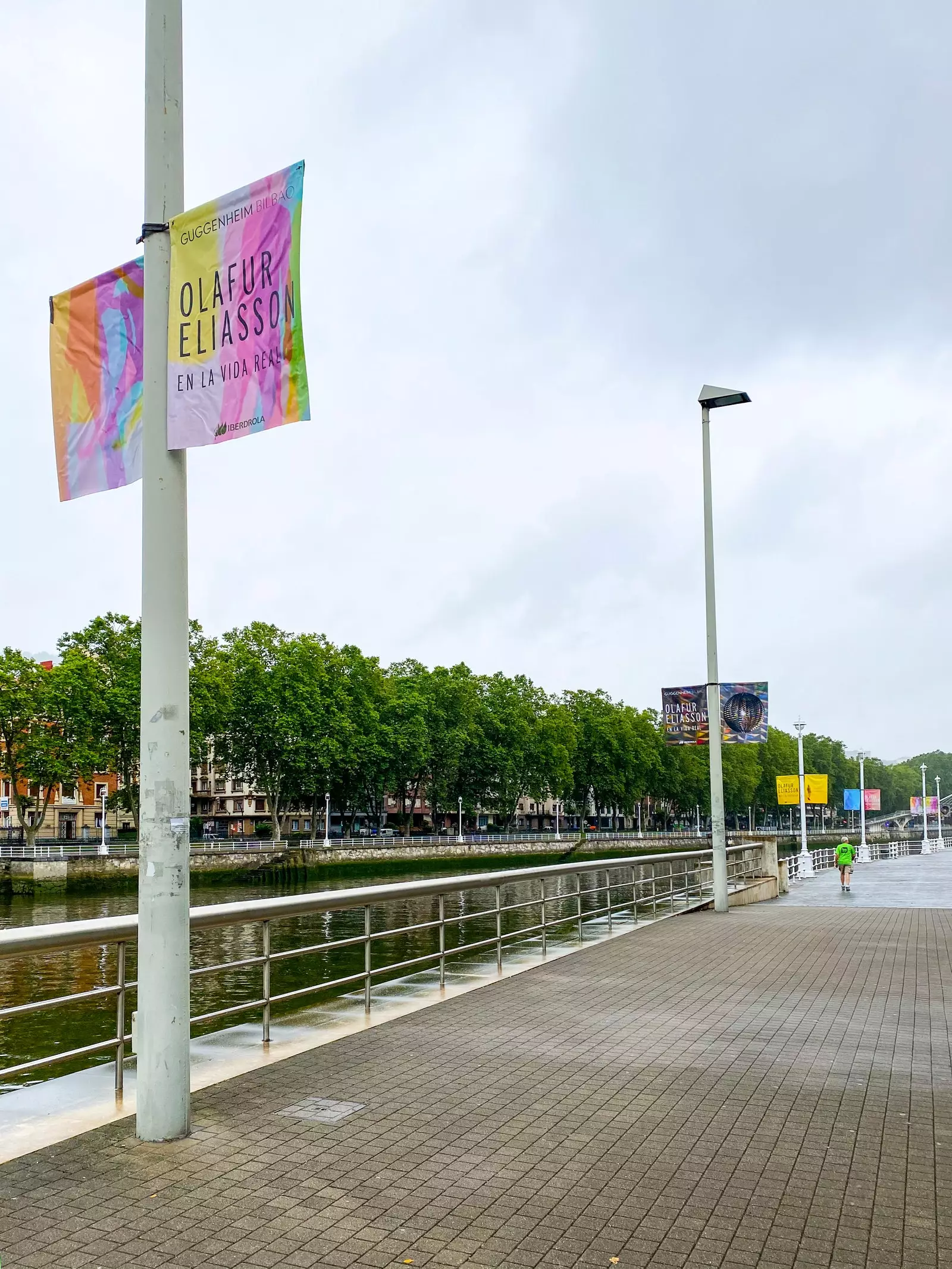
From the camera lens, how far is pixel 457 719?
92688 mm

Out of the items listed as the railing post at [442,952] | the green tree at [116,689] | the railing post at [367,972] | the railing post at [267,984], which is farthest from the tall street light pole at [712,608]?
the green tree at [116,689]

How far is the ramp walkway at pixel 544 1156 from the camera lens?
4.72 meters

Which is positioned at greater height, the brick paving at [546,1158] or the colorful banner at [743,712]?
the colorful banner at [743,712]

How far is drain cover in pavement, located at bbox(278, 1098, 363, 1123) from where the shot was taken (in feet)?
21.3

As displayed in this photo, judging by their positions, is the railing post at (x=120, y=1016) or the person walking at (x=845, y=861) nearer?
the railing post at (x=120, y=1016)

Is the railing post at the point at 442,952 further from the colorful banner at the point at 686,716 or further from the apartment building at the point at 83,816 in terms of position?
the apartment building at the point at 83,816

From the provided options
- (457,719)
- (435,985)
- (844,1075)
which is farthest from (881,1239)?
(457,719)

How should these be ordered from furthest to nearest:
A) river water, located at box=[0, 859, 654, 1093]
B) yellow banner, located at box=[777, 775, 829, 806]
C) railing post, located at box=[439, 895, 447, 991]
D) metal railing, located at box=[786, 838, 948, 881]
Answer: yellow banner, located at box=[777, 775, 829, 806] → metal railing, located at box=[786, 838, 948, 881] → river water, located at box=[0, 859, 654, 1093] → railing post, located at box=[439, 895, 447, 991]

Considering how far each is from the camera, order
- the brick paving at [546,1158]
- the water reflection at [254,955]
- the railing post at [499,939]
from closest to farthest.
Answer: the brick paving at [546,1158] → the railing post at [499,939] → the water reflection at [254,955]

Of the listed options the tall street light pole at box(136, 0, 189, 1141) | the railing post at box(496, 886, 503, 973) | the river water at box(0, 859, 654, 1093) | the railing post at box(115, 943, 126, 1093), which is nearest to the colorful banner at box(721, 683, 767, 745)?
the river water at box(0, 859, 654, 1093)

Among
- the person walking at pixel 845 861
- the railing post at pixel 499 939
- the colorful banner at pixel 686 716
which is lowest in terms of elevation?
the person walking at pixel 845 861

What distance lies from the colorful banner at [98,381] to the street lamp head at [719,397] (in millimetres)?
15866

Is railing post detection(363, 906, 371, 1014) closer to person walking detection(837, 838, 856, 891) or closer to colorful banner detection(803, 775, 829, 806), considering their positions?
person walking detection(837, 838, 856, 891)

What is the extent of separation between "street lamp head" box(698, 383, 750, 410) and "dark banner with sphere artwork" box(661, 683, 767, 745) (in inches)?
202
